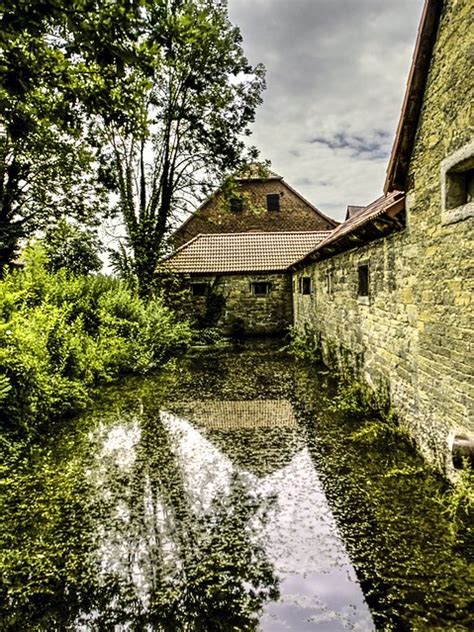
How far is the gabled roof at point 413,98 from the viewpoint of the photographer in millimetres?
4078

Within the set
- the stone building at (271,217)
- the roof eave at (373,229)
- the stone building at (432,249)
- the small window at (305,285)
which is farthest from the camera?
the stone building at (271,217)

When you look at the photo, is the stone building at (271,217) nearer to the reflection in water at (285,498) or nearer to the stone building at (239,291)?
the stone building at (239,291)

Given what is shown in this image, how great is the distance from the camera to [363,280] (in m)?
7.20

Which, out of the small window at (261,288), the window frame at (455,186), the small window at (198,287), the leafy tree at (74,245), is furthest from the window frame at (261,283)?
the window frame at (455,186)

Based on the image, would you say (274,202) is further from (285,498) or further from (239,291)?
(285,498)

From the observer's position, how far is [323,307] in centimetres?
1074

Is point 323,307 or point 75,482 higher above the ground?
point 323,307

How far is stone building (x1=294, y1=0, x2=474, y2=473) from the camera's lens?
3.61 m

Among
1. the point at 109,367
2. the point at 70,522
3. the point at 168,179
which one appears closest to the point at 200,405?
the point at 109,367

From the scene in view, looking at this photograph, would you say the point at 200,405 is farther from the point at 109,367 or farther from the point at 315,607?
the point at 315,607

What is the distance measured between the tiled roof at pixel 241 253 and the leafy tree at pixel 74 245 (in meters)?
2.75

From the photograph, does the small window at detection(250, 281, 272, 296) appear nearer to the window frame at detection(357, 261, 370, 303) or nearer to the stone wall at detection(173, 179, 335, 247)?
the stone wall at detection(173, 179, 335, 247)

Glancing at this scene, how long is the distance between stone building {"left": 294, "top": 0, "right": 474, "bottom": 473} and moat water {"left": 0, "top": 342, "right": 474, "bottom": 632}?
0.71 m

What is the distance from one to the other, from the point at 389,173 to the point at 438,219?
49.7 inches
